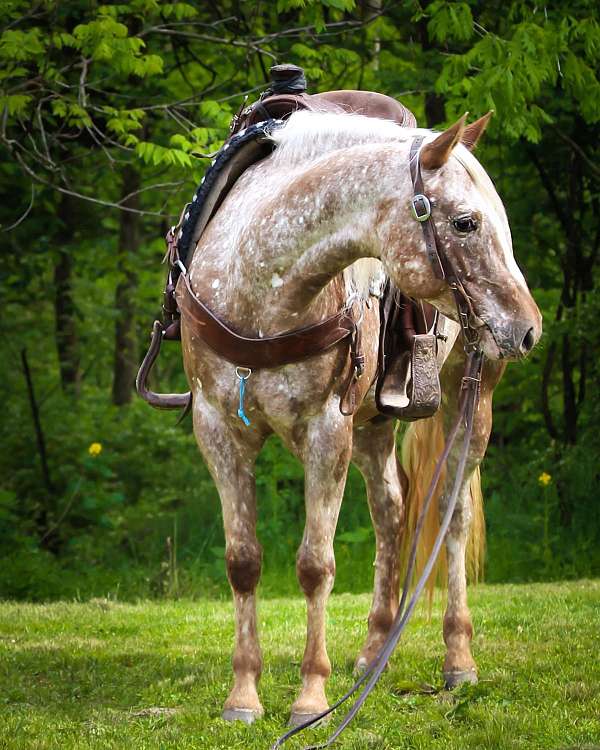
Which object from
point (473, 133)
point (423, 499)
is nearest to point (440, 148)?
point (473, 133)

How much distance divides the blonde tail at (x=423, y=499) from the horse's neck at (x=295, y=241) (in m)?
1.66

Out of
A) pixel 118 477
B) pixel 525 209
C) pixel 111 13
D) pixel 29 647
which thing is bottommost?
pixel 118 477

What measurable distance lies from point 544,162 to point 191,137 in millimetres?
3325

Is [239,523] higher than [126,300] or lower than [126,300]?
higher

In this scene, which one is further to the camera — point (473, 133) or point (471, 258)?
point (473, 133)

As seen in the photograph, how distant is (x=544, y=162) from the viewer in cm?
962

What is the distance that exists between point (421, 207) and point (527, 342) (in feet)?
1.79

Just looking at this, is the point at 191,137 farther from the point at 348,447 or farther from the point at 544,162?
the point at 348,447

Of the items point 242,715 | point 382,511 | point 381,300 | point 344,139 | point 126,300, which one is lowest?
point 126,300

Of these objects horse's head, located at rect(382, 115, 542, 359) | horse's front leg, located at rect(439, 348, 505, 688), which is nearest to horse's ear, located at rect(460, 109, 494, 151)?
horse's head, located at rect(382, 115, 542, 359)

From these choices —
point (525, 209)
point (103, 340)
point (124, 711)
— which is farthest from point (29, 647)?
point (103, 340)

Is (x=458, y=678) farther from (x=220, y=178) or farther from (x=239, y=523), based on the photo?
(x=220, y=178)

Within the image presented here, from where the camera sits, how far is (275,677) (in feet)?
16.2

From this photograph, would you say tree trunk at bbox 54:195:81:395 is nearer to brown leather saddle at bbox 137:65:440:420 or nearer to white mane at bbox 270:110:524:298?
brown leather saddle at bbox 137:65:440:420
